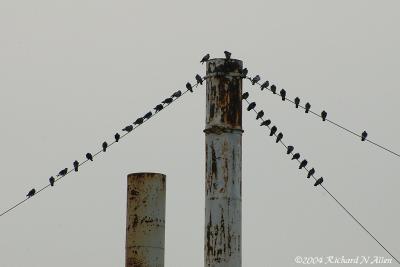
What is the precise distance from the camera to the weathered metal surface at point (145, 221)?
2142 centimetres

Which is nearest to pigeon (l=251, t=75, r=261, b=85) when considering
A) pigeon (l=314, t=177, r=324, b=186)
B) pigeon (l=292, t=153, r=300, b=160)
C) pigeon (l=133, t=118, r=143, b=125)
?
pigeon (l=133, t=118, r=143, b=125)

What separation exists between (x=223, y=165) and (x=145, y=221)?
541 centimetres

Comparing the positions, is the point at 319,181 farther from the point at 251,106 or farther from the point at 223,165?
the point at 223,165

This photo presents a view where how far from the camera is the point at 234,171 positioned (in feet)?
53.7

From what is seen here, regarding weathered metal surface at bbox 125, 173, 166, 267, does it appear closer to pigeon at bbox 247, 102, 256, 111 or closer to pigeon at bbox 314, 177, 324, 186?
pigeon at bbox 247, 102, 256, 111

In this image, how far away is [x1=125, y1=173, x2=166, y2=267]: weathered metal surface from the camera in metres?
21.4

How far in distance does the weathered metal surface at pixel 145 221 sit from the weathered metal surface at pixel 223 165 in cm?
511

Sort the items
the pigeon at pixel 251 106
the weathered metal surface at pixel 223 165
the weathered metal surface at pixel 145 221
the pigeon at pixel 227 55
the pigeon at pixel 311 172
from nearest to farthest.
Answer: the weathered metal surface at pixel 223 165, the pigeon at pixel 227 55, the pigeon at pixel 251 106, the weathered metal surface at pixel 145 221, the pigeon at pixel 311 172

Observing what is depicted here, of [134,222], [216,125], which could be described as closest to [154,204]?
[134,222]

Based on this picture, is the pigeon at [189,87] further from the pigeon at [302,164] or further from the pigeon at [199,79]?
the pigeon at [302,164]

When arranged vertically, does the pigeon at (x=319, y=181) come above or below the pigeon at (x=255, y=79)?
below

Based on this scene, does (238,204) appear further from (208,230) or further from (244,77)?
(244,77)

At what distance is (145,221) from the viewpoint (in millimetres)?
21406

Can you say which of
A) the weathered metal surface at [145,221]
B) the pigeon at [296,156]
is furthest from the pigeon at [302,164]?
the weathered metal surface at [145,221]
